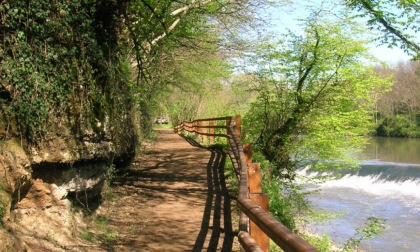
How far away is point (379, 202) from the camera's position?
2097 cm

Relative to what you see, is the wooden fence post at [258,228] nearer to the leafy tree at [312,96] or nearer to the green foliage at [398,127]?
the leafy tree at [312,96]

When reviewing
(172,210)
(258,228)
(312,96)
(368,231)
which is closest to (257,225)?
(258,228)

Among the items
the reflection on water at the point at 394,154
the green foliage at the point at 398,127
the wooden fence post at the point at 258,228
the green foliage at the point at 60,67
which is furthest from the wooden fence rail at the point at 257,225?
the green foliage at the point at 398,127

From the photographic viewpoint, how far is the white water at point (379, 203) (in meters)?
15.4

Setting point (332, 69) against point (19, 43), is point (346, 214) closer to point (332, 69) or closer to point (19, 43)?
point (332, 69)

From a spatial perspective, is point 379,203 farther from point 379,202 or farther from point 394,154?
point 394,154

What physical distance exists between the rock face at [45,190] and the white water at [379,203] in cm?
917

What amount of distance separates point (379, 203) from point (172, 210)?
17.0m

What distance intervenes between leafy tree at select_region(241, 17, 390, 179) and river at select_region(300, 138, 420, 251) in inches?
121

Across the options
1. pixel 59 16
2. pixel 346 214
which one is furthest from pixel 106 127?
pixel 346 214

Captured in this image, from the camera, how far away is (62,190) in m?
5.12

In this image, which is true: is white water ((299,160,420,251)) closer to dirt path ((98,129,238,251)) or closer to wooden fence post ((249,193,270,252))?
dirt path ((98,129,238,251))

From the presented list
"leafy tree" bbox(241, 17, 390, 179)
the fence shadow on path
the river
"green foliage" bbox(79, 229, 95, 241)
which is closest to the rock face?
"green foliage" bbox(79, 229, 95, 241)

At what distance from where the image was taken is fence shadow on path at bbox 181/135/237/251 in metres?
5.12
